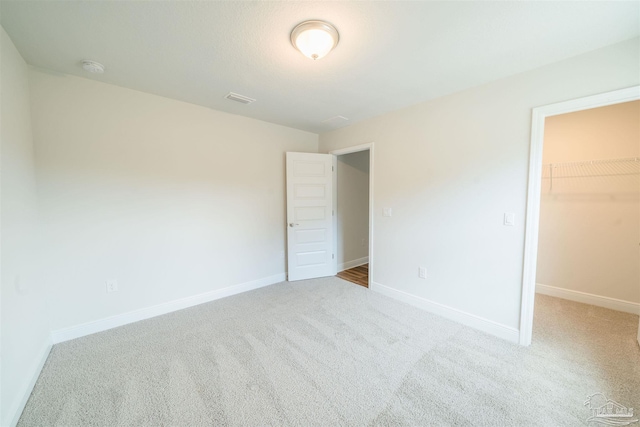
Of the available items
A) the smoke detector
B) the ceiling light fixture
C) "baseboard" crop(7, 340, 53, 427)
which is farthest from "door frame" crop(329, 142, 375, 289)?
"baseboard" crop(7, 340, 53, 427)

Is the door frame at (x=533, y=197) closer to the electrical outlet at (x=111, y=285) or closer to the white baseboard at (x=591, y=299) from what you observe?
the white baseboard at (x=591, y=299)

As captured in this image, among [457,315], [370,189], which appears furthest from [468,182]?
[457,315]

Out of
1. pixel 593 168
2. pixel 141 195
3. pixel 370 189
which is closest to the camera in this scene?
pixel 141 195

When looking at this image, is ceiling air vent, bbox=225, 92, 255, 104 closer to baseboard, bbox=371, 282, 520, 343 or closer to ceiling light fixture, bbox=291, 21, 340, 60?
ceiling light fixture, bbox=291, 21, 340, 60

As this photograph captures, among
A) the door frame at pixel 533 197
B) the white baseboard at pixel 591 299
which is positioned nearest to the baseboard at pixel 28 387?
the door frame at pixel 533 197

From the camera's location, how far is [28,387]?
1584 millimetres

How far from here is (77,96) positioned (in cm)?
217

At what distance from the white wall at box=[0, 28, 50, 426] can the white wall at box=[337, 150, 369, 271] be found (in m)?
3.57

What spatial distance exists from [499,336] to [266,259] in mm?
2943

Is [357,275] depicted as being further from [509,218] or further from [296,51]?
[296,51]

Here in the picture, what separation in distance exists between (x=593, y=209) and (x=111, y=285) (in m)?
5.46

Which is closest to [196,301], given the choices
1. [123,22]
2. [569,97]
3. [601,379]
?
[123,22]

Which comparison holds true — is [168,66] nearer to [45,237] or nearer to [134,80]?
[134,80]

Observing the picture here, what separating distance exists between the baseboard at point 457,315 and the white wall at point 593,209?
158cm
